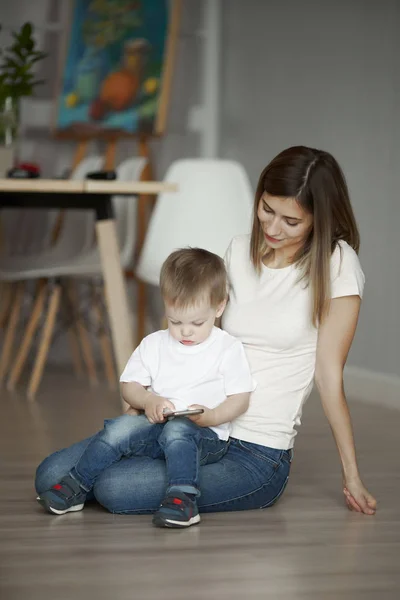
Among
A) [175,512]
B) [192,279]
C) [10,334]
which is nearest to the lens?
[175,512]

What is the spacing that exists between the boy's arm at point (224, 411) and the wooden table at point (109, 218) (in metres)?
1.42

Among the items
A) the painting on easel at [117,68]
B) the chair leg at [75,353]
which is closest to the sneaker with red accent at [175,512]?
the chair leg at [75,353]

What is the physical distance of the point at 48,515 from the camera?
2137 mm

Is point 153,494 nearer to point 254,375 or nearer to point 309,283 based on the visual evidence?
point 254,375

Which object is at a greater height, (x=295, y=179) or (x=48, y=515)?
(x=295, y=179)

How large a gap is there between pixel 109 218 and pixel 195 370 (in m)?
1.67

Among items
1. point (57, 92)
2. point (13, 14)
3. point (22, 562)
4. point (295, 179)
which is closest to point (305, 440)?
point (295, 179)

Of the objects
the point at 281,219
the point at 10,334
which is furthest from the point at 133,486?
the point at 10,334

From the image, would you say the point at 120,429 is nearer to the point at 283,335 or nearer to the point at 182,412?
the point at 182,412

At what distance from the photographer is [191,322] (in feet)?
6.93

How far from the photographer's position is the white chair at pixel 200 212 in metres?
3.97

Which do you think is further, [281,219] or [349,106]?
[349,106]

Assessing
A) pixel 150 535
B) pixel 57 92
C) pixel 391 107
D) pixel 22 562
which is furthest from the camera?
pixel 57 92

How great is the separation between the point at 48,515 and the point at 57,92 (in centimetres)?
360
